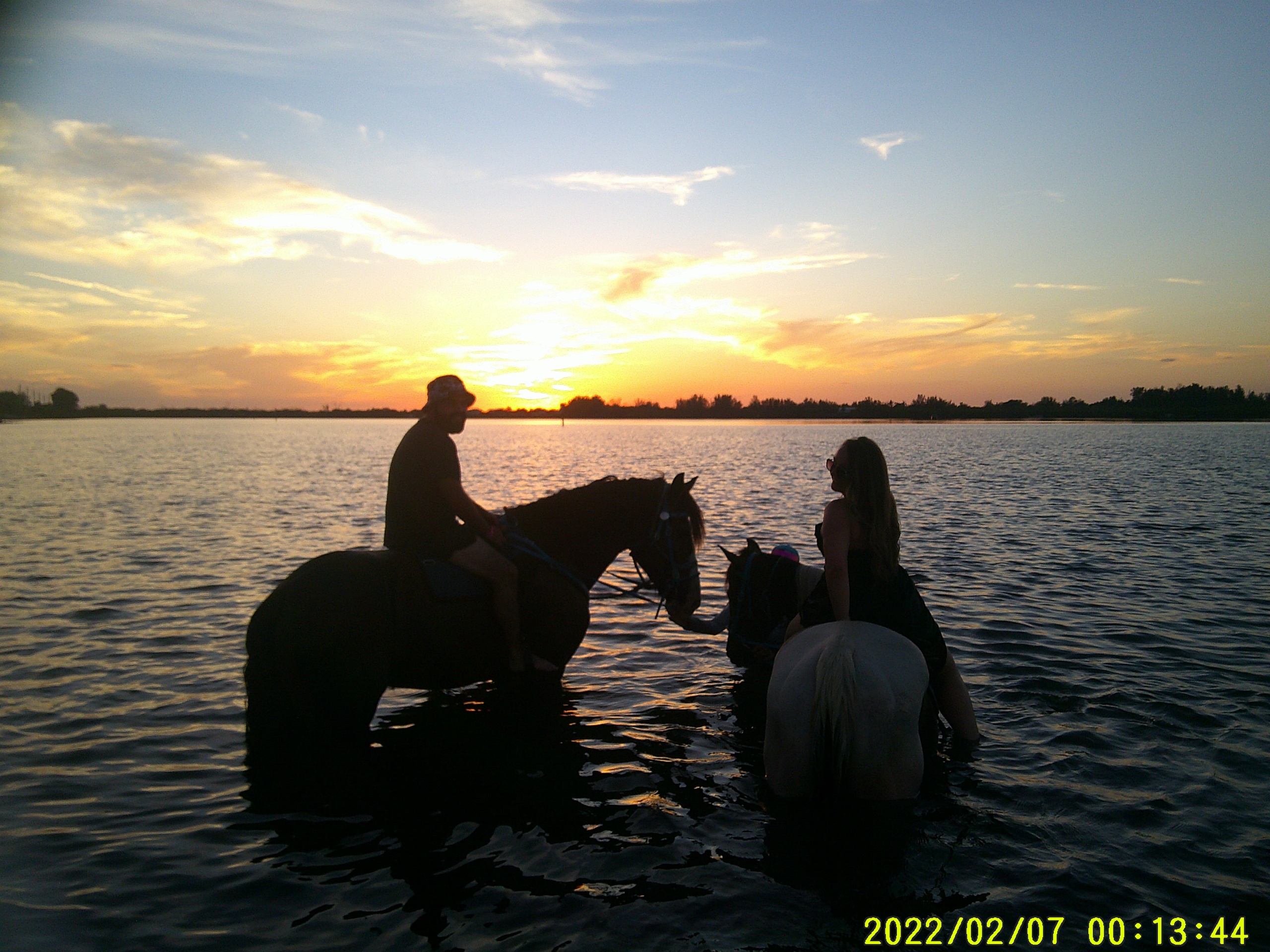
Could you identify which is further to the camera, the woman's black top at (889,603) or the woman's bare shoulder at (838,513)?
the woman's black top at (889,603)

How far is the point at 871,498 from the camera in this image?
4984 millimetres

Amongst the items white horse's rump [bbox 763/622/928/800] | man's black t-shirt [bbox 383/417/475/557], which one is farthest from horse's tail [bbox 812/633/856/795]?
man's black t-shirt [bbox 383/417/475/557]

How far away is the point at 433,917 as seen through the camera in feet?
13.0

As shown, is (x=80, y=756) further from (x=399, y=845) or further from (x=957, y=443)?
(x=957, y=443)

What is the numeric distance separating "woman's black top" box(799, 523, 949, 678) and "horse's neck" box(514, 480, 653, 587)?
2.12 m

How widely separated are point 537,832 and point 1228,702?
Result: 6.98 meters

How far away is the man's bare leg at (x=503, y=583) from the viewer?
605 centimetres

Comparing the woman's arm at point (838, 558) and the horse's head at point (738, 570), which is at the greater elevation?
the woman's arm at point (838, 558)

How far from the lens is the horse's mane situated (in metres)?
6.84

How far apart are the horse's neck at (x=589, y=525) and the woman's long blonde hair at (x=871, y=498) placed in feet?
7.87

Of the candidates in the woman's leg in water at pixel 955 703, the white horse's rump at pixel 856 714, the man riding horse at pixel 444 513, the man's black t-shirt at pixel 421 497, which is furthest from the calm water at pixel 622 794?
the man's black t-shirt at pixel 421 497

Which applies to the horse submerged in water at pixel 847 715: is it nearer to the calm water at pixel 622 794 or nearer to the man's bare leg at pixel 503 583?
the calm water at pixel 622 794

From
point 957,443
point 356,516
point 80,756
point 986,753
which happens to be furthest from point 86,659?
point 957,443

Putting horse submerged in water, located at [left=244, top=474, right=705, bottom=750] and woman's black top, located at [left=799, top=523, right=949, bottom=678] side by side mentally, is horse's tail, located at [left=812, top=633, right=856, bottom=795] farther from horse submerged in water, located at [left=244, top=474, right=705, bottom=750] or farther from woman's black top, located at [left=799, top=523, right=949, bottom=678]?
horse submerged in water, located at [left=244, top=474, right=705, bottom=750]
